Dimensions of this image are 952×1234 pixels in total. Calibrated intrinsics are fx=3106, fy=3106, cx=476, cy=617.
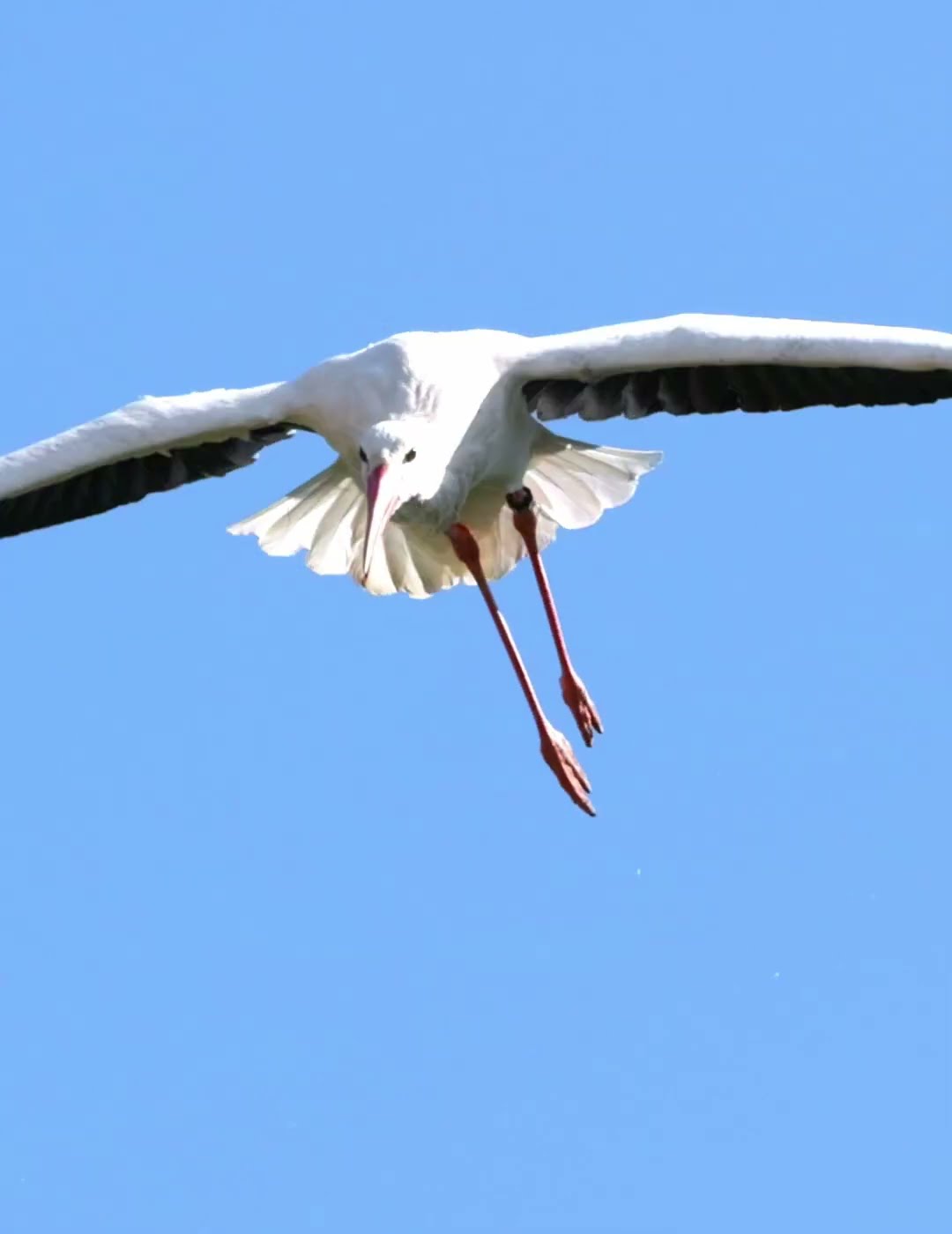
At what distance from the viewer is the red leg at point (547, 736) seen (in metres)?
11.9

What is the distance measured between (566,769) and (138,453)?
6.63ft

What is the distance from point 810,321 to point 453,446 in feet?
4.38

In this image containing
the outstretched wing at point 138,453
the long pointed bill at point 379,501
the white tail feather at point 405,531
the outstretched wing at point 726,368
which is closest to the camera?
the long pointed bill at point 379,501

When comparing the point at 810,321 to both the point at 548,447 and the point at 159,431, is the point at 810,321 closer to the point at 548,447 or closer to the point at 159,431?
the point at 548,447

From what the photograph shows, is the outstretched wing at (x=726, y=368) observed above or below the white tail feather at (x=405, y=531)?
below

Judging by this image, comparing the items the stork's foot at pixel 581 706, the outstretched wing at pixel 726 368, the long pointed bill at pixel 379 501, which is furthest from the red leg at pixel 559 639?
the long pointed bill at pixel 379 501

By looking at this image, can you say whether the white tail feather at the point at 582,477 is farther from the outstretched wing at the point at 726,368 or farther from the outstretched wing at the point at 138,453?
the outstretched wing at the point at 138,453

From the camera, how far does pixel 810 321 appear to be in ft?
36.0

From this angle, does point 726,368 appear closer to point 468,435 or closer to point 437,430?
point 468,435

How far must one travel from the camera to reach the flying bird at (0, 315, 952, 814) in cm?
1088

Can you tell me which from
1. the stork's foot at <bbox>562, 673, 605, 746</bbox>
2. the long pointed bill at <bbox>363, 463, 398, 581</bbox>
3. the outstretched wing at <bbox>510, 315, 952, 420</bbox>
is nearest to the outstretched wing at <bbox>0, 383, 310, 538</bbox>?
the long pointed bill at <bbox>363, 463, 398, 581</bbox>

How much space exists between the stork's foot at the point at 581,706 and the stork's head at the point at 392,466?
5.25 ft

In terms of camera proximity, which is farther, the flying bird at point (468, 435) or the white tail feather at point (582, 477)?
the white tail feather at point (582, 477)

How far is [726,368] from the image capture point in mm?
11305
